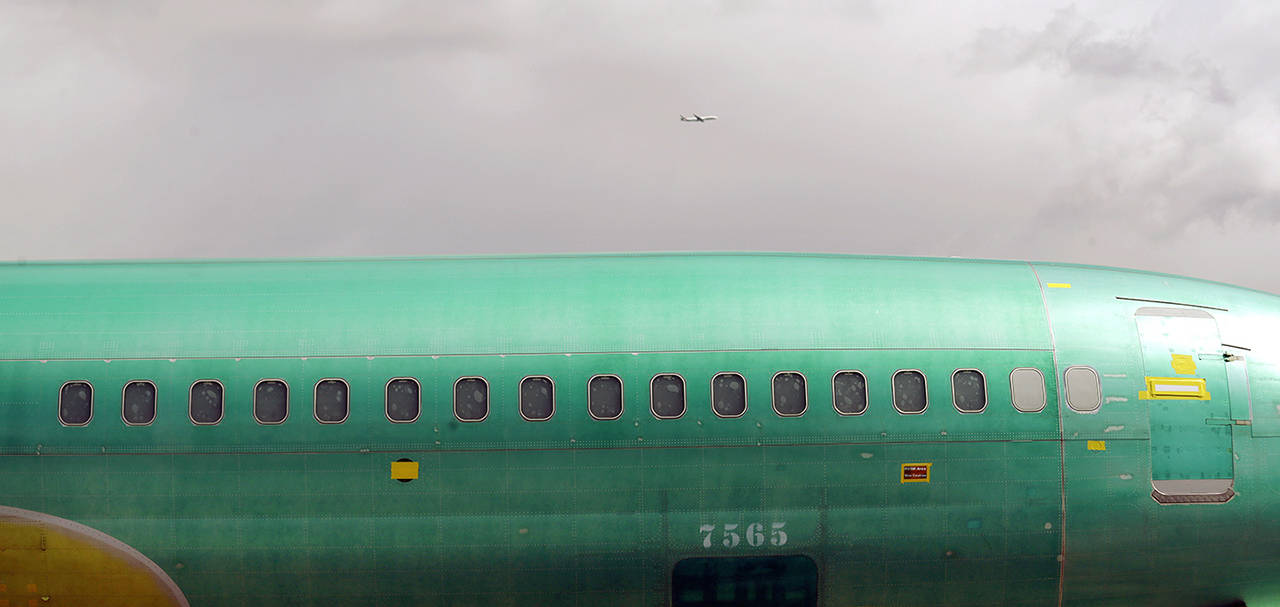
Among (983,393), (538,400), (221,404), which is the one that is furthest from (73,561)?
(983,393)

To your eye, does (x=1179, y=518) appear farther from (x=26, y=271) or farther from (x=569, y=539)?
(x=26, y=271)

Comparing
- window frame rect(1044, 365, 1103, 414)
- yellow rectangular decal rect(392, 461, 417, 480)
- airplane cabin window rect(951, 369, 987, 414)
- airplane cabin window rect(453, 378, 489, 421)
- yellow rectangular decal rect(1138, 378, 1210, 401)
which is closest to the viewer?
yellow rectangular decal rect(392, 461, 417, 480)

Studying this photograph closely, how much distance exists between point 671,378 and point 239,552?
27.5 feet

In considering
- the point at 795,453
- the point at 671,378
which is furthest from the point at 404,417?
the point at 795,453

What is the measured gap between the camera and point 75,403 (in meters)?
19.6

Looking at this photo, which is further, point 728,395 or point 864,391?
point 864,391

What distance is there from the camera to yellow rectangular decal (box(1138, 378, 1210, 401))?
2020 cm

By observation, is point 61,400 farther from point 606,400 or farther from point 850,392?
point 850,392

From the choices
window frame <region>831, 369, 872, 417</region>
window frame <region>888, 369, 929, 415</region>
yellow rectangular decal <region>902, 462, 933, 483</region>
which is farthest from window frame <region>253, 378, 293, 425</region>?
yellow rectangular decal <region>902, 462, 933, 483</region>

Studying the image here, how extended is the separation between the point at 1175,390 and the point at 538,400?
11.9 metres

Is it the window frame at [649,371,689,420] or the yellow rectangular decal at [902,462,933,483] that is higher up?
the window frame at [649,371,689,420]

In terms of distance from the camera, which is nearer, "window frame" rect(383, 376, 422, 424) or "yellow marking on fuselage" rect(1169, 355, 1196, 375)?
"window frame" rect(383, 376, 422, 424)

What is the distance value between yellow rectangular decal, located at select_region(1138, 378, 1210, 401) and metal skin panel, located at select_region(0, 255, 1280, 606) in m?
0.27

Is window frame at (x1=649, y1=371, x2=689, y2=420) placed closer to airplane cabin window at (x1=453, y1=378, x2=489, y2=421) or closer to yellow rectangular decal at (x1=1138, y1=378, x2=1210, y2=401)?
airplane cabin window at (x1=453, y1=378, x2=489, y2=421)
